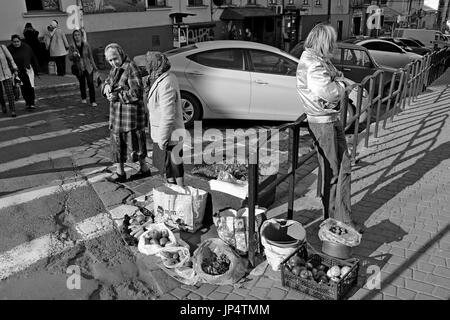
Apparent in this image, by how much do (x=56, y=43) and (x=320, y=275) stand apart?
41.2 ft

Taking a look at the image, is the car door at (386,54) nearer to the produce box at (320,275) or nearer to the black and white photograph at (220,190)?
the black and white photograph at (220,190)

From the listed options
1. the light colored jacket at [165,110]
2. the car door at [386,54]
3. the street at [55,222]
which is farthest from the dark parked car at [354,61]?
the light colored jacket at [165,110]

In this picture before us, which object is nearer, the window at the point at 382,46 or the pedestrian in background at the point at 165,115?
the pedestrian in background at the point at 165,115

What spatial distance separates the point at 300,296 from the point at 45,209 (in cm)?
318

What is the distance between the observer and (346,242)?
378cm

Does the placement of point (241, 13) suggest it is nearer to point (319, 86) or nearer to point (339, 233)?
point (319, 86)

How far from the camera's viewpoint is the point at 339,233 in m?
3.89

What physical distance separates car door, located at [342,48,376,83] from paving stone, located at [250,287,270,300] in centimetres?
830

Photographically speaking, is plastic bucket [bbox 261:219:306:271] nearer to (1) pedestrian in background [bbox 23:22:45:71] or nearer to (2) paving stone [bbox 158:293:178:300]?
(2) paving stone [bbox 158:293:178:300]

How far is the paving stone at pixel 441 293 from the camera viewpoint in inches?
133

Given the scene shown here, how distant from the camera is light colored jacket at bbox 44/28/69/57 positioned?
1324cm

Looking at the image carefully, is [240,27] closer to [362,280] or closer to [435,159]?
[435,159]

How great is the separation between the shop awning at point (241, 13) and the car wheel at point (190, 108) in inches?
596

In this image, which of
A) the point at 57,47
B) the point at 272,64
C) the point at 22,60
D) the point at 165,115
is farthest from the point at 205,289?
the point at 57,47
